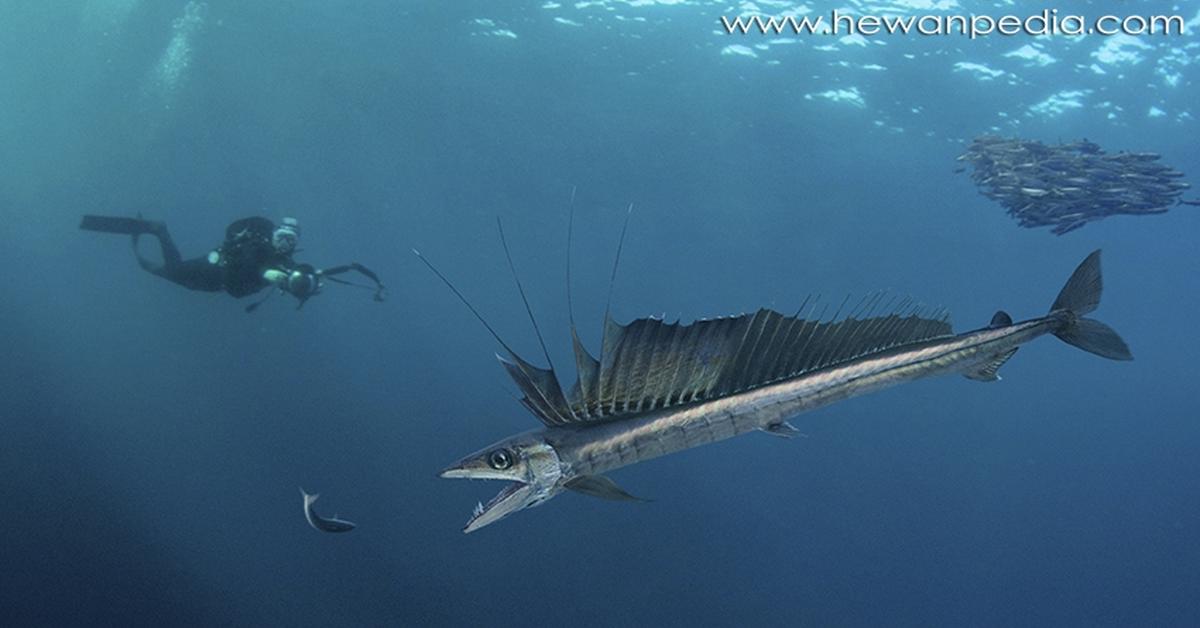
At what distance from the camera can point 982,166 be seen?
9.56 m

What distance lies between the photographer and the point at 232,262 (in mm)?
10781

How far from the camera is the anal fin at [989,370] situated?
2430 mm

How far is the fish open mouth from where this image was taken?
183cm

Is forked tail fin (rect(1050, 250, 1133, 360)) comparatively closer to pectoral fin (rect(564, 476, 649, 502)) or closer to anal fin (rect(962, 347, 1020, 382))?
anal fin (rect(962, 347, 1020, 382))

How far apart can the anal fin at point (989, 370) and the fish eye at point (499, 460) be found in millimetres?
1689

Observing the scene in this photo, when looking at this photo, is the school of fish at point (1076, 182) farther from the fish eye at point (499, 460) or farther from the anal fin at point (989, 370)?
the fish eye at point (499, 460)

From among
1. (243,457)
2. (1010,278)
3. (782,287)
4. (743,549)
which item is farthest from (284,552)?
(1010,278)

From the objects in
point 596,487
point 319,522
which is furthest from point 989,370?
point 319,522

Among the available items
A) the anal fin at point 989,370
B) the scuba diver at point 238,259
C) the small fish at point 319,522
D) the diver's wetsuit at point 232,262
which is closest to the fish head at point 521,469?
the anal fin at point 989,370

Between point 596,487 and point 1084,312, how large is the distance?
2.05 m

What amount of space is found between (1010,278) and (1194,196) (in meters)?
17.3

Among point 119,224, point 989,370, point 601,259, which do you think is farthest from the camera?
point 601,259

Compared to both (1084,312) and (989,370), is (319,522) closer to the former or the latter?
(989,370)

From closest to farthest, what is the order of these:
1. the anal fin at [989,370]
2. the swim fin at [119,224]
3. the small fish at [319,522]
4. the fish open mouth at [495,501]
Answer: the fish open mouth at [495,501] < the anal fin at [989,370] < the small fish at [319,522] < the swim fin at [119,224]
